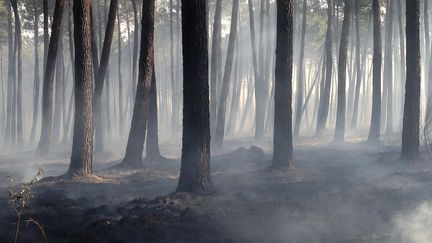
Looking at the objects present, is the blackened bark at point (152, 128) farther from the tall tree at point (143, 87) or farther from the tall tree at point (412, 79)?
the tall tree at point (412, 79)

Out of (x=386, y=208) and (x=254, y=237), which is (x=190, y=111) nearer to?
(x=254, y=237)

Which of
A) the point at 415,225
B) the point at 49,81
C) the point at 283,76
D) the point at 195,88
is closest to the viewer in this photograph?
the point at 415,225

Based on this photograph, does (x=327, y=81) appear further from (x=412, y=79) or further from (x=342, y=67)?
(x=412, y=79)

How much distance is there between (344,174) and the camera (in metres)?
13.8

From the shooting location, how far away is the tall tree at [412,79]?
45.7 feet

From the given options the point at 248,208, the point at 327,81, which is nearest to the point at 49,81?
the point at 327,81

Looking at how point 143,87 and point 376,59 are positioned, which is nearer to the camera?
point 143,87

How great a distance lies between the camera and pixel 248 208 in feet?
32.2

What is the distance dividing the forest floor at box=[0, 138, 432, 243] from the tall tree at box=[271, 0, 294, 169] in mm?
1070

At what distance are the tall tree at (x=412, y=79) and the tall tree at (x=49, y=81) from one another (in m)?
12.6

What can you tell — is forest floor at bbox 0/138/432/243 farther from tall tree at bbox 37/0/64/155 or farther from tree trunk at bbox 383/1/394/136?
tree trunk at bbox 383/1/394/136

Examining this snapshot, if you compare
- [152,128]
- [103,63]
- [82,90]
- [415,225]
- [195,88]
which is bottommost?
[415,225]

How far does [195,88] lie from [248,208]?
9.37 ft

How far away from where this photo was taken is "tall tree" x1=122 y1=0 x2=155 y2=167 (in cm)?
1584
